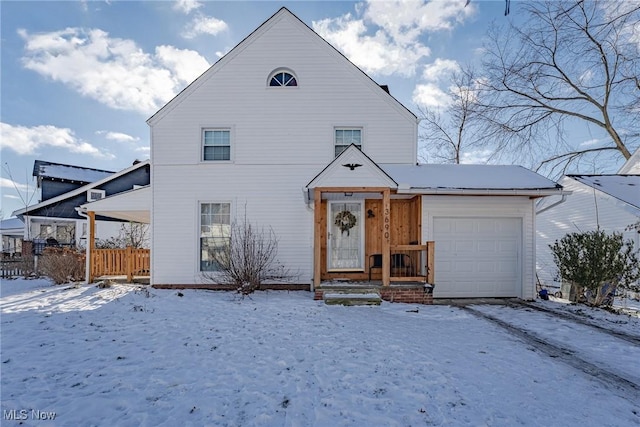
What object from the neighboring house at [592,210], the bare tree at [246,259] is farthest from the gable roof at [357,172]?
the neighboring house at [592,210]

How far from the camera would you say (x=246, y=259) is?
847cm

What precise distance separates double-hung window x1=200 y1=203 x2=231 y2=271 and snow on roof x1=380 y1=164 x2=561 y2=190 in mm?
5200

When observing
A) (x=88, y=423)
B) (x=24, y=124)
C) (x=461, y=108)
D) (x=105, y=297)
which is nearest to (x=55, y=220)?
(x=24, y=124)

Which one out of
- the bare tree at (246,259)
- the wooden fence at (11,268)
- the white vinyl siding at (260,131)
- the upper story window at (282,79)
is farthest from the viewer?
the wooden fence at (11,268)

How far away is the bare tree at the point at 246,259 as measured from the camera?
8531mm

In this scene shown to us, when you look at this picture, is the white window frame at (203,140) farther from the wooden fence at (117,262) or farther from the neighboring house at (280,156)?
the wooden fence at (117,262)

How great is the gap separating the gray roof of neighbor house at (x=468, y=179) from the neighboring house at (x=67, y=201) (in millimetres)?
16670

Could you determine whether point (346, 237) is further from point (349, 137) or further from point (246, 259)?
point (349, 137)

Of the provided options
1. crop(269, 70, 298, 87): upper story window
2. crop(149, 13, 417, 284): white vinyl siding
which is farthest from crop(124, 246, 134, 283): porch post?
crop(269, 70, 298, 87): upper story window

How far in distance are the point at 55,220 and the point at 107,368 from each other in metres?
20.7

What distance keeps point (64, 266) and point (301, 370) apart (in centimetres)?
1175

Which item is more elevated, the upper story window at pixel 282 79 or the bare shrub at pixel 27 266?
the upper story window at pixel 282 79

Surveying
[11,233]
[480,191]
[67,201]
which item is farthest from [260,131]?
[11,233]

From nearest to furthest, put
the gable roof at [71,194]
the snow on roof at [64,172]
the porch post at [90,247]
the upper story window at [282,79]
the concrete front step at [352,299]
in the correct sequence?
the concrete front step at [352,299]
the upper story window at [282,79]
the porch post at [90,247]
the gable roof at [71,194]
the snow on roof at [64,172]
